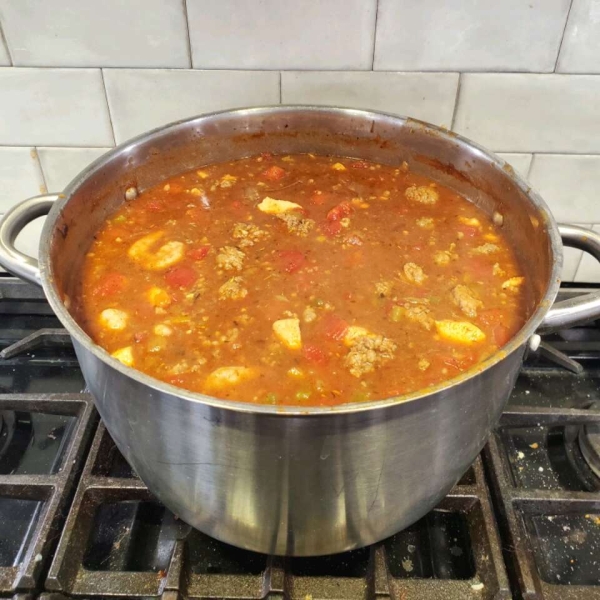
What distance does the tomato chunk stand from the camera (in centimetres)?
155

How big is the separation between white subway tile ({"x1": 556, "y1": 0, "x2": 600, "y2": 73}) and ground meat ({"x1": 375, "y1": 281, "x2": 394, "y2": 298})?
90 cm

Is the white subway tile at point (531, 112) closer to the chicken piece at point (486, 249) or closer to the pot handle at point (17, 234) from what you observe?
the chicken piece at point (486, 249)

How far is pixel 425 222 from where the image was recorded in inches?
65.7

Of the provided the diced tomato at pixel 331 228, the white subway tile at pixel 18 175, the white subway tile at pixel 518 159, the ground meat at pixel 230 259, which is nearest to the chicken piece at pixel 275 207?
the diced tomato at pixel 331 228

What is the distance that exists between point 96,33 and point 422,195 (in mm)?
1047

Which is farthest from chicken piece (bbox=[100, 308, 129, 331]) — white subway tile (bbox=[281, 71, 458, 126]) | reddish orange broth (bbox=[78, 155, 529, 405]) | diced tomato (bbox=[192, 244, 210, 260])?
white subway tile (bbox=[281, 71, 458, 126])

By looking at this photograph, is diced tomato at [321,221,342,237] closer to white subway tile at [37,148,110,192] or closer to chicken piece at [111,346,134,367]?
chicken piece at [111,346,134,367]

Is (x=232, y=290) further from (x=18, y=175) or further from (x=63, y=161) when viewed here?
(x=18, y=175)

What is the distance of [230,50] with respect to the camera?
175cm

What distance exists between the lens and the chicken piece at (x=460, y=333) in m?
1.33

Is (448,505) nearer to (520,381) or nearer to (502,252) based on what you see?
(520,381)

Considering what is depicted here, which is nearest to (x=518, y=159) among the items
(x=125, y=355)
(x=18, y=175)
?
(x=125, y=355)

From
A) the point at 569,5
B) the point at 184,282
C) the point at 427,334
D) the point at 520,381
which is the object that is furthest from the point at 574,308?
the point at 569,5

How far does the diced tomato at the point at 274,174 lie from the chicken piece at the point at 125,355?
0.77 meters
